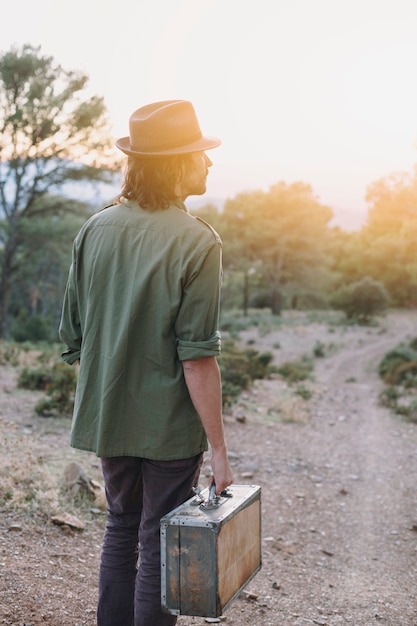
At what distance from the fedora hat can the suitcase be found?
3.60 feet

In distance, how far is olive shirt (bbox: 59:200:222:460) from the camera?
6.76 feet

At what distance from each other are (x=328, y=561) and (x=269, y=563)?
0.40m

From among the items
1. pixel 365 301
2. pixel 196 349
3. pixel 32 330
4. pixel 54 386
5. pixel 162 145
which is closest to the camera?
pixel 196 349

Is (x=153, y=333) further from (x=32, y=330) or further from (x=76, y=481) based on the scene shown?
(x=32, y=330)

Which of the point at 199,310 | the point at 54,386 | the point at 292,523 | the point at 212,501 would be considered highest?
the point at 199,310

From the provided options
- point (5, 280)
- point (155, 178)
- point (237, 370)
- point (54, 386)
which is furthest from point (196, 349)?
point (5, 280)

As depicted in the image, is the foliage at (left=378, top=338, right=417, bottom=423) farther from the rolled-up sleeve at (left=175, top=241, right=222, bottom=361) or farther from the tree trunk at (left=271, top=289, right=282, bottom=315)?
the tree trunk at (left=271, top=289, right=282, bottom=315)

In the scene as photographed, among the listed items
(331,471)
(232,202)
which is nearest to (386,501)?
(331,471)

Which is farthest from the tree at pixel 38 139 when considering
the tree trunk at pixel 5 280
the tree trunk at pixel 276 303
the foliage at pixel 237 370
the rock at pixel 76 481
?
the tree trunk at pixel 276 303

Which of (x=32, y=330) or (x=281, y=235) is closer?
(x=32, y=330)

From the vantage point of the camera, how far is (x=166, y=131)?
216 centimetres

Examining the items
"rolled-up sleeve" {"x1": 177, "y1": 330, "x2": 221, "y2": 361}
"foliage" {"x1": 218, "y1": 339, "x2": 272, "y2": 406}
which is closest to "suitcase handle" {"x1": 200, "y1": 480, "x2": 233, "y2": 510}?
"rolled-up sleeve" {"x1": 177, "y1": 330, "x2": 221, "y2": 361}

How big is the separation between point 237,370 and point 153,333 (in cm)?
876

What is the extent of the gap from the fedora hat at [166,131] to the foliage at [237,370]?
21.4ft
